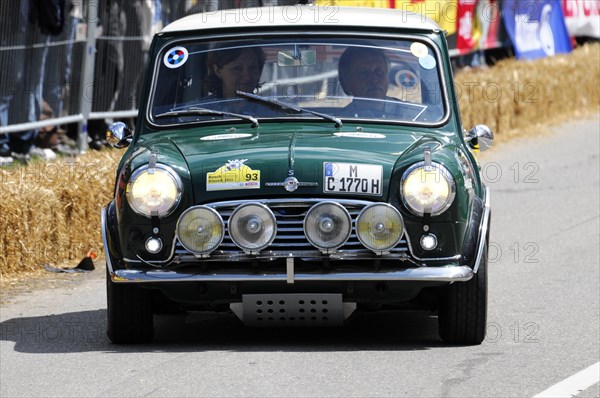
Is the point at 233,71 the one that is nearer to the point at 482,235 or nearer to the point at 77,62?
the point at 482,235

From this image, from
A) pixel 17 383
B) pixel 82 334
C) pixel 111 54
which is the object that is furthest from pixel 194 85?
pixel 111 54

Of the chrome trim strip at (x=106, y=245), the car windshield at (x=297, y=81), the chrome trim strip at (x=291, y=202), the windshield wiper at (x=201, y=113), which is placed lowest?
the chrome trim strip at (x=106, y=245)

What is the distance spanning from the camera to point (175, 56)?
335 inches

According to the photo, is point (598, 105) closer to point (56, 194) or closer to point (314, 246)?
point (56, 194)

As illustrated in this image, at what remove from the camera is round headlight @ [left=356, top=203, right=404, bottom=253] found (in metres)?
7.21

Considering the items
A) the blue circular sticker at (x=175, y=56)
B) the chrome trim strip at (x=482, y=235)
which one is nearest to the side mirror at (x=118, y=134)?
the blue circular sticker at (x=175, y=56)

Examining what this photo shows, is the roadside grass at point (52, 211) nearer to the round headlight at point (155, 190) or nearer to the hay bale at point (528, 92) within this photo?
the round headlight at point (155, 190)

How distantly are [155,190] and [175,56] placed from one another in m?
1.40

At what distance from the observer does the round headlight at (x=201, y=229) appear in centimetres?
723

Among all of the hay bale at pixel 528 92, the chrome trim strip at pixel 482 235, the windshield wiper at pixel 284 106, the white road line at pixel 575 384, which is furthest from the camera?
the hay bale at pixel 528 92

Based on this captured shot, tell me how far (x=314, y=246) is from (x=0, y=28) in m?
7.83

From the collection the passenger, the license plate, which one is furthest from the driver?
the license plate

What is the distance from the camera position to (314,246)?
724 cm

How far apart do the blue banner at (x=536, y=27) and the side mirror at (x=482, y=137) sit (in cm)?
1601
